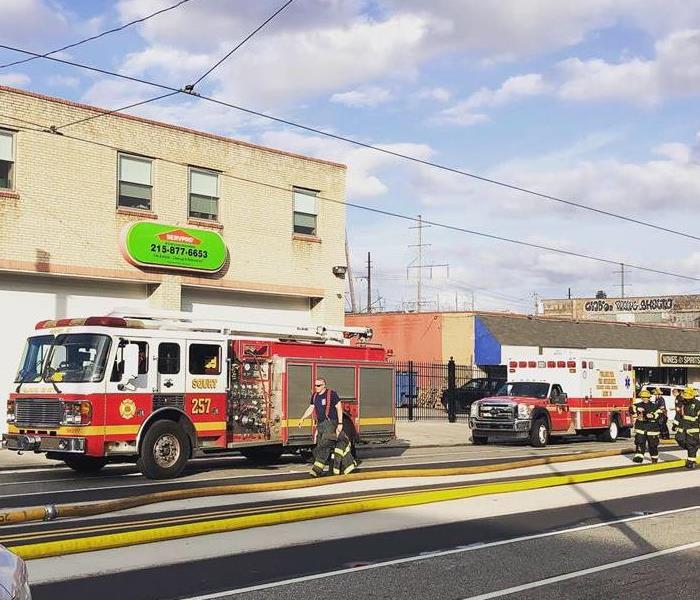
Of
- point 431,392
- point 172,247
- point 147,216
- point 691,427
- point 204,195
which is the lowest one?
point 691,427

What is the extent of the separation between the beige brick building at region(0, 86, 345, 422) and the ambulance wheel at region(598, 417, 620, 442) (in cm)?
905

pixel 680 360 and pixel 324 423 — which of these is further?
pixel 680 360

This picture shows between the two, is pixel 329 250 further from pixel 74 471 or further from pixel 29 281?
pixel 74 471

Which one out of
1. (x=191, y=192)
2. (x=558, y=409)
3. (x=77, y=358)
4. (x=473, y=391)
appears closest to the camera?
(x=77, y=358)

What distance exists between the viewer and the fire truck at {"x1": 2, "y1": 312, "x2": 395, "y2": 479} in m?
14.6

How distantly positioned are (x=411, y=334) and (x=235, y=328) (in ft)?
96.5

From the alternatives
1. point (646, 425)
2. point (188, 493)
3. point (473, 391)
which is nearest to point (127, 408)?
point (188, 493)

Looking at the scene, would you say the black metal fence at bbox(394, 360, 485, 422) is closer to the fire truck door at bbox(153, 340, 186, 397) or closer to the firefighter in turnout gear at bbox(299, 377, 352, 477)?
the firefighter in turnout gear at bbox(299, 377, 352, 477)

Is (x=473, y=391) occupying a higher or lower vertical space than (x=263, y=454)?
higher

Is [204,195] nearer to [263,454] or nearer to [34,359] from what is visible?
[263,454]

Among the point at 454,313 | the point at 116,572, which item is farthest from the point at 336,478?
the point at 454,313

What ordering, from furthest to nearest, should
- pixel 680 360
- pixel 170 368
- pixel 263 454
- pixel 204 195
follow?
pixel 680 360, pixel 204 195, pixel 263 454, pixel 170 368

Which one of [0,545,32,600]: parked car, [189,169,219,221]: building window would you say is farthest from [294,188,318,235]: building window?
[0,545,32,600]: parked car

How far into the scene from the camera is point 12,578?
406 cm
